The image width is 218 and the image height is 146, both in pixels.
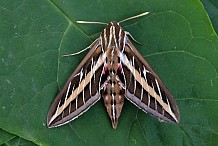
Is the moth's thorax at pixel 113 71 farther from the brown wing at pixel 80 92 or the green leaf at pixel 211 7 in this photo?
the green leaf at pixel 211 7

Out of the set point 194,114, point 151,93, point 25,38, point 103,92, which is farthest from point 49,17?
point 194,114

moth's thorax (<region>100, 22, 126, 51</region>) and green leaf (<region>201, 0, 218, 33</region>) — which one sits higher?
green leaf (<region>201, 0, 218, 33</region>)

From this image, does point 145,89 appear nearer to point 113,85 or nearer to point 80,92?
point 113,85

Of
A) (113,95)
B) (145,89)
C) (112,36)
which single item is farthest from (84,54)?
(145,89)

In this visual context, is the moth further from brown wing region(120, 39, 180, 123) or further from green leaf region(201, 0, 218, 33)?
green leaf region(201, 0, 218, 33)

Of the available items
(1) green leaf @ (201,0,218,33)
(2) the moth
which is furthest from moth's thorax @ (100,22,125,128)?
(1) green leaf @ (201,0,218,33)

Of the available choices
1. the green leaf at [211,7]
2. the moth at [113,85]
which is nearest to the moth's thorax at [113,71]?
the moth at [113,85]
